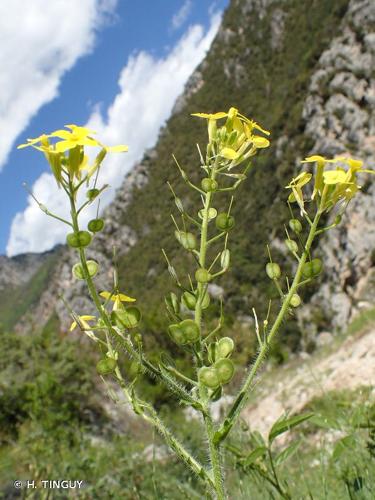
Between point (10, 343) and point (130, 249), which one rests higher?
point (130, 249)

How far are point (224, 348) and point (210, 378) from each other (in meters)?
0.19

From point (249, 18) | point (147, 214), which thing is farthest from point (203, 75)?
point (147, 214)

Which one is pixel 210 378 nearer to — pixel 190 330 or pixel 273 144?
pixel 190 330

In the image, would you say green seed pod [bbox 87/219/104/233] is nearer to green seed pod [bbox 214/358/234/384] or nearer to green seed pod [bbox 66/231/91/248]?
green seed pod [bbox 66/231/91/248]

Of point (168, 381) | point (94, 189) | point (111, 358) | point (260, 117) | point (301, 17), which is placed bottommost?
point (168, 381)

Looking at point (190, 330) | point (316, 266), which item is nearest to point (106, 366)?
point (190, 330)

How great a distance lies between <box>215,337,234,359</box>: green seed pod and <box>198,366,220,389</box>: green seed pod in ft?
0.47

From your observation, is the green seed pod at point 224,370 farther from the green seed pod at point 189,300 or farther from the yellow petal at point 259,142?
the yellow petal at point 259,142

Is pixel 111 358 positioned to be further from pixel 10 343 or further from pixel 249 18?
pixel 249 18

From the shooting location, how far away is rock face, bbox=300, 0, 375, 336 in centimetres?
3053

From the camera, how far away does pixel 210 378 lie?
1423 mm

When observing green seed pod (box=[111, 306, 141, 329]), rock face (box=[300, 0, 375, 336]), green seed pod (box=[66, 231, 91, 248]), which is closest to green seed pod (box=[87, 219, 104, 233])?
green seed pod (box=[66, 231, 91, 248])

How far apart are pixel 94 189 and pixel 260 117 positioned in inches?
2590

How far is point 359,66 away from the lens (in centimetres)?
3875
